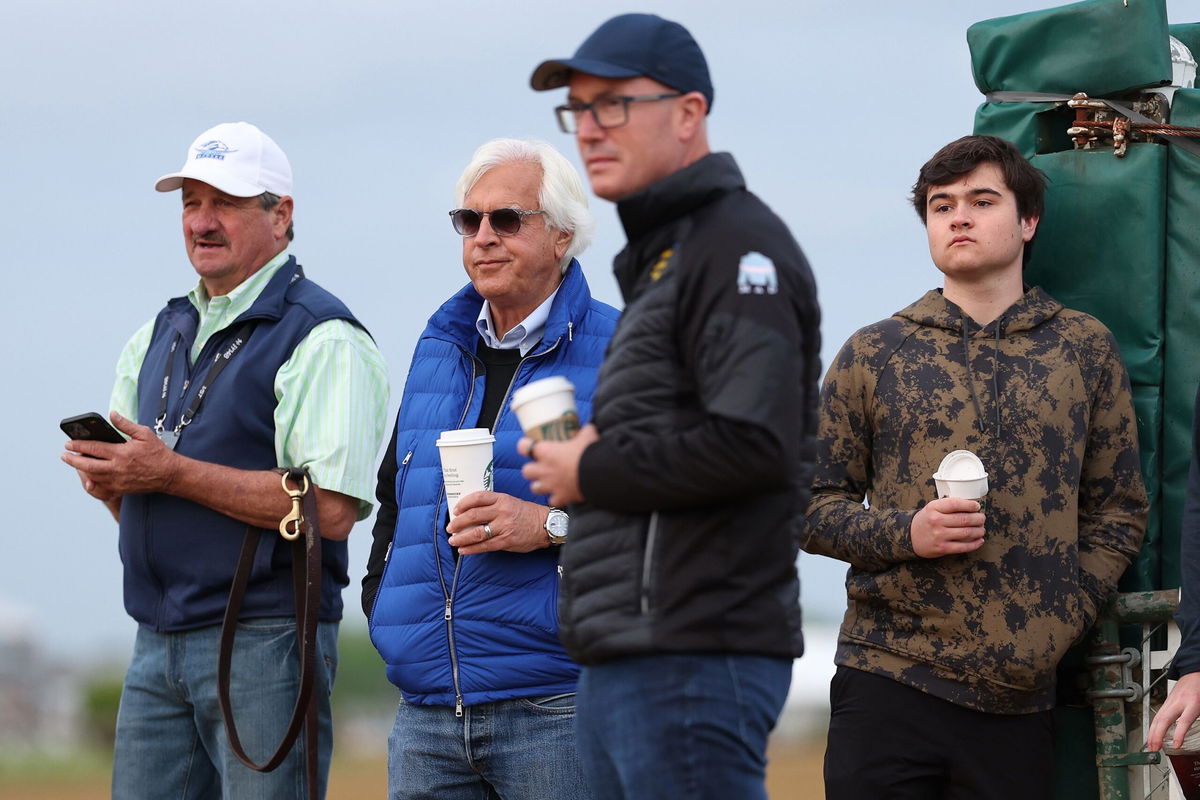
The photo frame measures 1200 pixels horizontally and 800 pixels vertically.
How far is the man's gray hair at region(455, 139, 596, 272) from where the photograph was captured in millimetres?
4062

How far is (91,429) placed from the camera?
4102mm

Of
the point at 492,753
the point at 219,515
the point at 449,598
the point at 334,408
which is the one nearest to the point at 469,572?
the point at 449,598

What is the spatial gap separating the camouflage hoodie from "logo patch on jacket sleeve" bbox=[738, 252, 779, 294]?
4.42 ft

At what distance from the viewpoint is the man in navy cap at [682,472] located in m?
2.49

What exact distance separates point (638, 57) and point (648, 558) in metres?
0.87

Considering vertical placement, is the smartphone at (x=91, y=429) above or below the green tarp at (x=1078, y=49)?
below

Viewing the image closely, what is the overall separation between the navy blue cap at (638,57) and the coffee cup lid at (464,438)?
1057 mm

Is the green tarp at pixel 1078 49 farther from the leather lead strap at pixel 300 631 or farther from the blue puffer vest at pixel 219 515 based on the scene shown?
the leather lead strap at pixel 300 631

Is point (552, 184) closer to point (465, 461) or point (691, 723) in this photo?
point (465, 461)

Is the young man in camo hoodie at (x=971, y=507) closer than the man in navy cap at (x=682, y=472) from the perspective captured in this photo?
No

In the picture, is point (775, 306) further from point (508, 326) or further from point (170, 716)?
point (170, 716)

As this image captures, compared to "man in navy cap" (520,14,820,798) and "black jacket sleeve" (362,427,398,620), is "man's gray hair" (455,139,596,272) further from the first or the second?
"man in navy cap" (520,14,820,798)

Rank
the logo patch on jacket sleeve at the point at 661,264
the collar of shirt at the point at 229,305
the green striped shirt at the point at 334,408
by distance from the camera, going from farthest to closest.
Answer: the collar of shirt at the point at 229,305 → the green striped shirt at the point at 334,408 → the logo patch on jacket sleeve at the point at 661,264

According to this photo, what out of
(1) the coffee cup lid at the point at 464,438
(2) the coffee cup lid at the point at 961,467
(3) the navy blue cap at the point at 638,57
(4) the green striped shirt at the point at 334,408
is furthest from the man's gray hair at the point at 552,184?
(3) the navy blue cap at the point at 638,57
